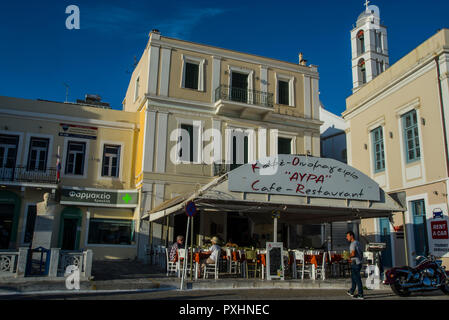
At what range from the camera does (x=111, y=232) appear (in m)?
19.1

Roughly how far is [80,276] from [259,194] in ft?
17.8

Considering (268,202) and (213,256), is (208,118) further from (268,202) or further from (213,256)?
(213,256)

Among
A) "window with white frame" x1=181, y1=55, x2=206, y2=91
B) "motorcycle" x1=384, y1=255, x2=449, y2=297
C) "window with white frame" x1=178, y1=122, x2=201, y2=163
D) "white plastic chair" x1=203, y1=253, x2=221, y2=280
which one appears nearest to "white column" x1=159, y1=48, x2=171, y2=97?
"window with white frame" x1=181, y1=55, x2=206, y2=91

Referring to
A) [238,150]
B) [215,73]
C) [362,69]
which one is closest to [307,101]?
[238,150]

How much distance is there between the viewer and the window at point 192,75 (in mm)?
20656

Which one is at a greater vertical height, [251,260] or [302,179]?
[302,179]

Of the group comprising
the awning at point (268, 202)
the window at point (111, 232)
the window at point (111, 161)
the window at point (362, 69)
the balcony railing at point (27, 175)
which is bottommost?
the window at point (111, 232)

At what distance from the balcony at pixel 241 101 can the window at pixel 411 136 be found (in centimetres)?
649

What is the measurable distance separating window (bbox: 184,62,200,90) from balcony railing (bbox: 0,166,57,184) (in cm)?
773

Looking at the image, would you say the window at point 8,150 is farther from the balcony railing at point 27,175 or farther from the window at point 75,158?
the window at point 75,158

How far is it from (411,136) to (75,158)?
15381 mm

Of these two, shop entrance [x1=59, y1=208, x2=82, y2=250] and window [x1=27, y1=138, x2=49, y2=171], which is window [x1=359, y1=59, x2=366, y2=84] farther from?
shop entrance [x1=59, y1=208, x2=82, y2=250]

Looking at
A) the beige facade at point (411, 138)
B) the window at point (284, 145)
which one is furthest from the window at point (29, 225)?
the beige facade at point (411, 138)

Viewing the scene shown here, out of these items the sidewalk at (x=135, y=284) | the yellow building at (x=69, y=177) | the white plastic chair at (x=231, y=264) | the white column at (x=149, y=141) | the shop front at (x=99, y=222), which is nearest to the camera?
the sidewalk at (x=135, y=284)
